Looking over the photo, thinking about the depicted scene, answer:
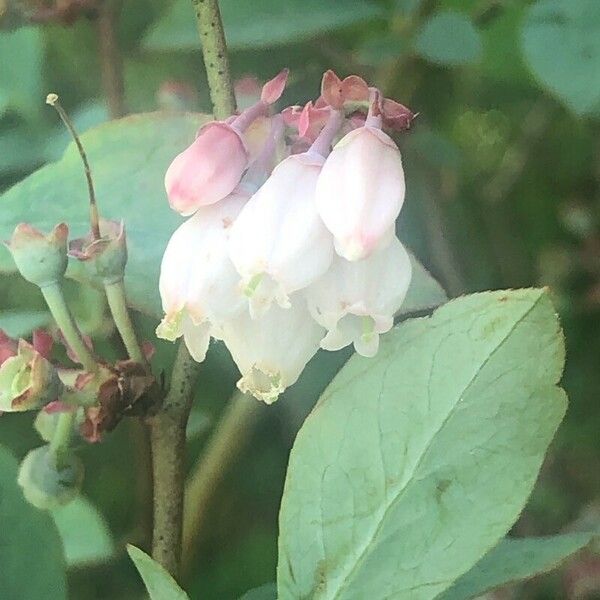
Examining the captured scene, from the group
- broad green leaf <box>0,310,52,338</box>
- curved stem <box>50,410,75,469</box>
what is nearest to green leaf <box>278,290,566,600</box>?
curved stem <box>50,410,75,469</box>

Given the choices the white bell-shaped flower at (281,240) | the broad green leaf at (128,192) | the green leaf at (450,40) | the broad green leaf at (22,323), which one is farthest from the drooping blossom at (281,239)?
the green leaf at (450,40)

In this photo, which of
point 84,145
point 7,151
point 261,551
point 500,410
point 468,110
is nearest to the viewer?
point 500,410

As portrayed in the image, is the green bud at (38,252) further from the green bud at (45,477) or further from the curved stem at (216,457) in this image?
the curved stem at (216,457)

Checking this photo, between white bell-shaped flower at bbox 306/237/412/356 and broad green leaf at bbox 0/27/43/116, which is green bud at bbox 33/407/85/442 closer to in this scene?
white bell-shaped flower at bbox 306/237/412/356

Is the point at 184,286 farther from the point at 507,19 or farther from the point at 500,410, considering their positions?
the point at 507,19

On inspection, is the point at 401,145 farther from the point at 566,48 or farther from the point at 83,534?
the point at 83,534

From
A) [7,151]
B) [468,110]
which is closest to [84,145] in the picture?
[7,151]
